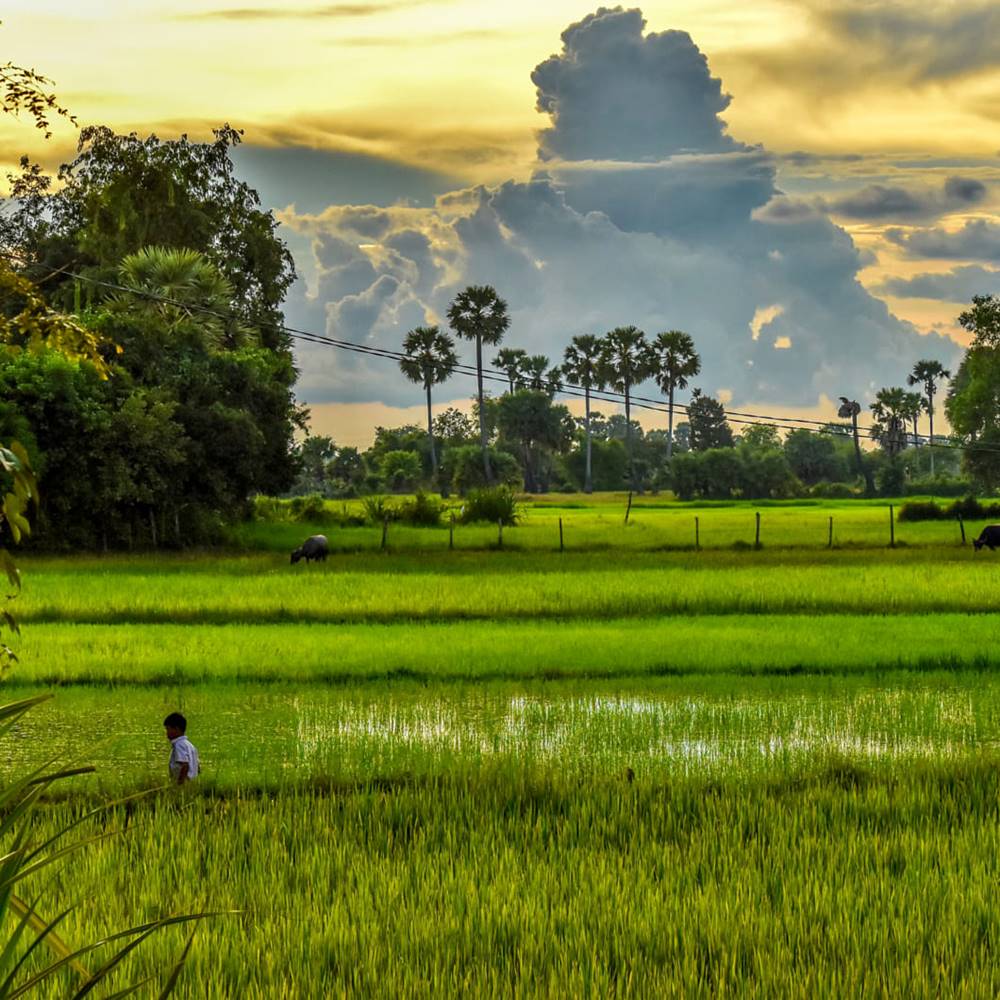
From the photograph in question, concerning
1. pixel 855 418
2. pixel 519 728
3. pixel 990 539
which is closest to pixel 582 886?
pixel 519 728

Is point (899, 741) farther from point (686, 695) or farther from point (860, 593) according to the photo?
point (860, 593)

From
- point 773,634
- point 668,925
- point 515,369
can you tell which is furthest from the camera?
point 515,369

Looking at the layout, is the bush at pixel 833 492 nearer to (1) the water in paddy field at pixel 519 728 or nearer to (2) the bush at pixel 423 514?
(2) the bush at pixel 423 514

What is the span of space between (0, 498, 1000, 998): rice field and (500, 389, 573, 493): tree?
107 m

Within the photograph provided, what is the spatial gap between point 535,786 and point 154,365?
3410cm

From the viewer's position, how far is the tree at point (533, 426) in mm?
133000

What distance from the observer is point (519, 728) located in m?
13.4

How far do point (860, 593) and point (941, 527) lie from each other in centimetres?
2669

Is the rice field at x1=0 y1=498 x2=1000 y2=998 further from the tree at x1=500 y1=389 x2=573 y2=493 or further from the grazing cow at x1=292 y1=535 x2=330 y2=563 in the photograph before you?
the tree at x1=500 y1=389 x2=573 y2=493

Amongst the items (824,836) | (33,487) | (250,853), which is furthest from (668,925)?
(33,487)

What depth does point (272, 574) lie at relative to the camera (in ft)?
100

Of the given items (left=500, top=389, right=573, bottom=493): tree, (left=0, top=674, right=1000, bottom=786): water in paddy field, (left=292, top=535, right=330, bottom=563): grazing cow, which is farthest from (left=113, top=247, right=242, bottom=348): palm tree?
(left=500, top=389, right=573, bottom=493): tree

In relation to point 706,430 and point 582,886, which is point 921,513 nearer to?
point 582,886

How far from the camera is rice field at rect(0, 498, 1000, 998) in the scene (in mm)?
6191
